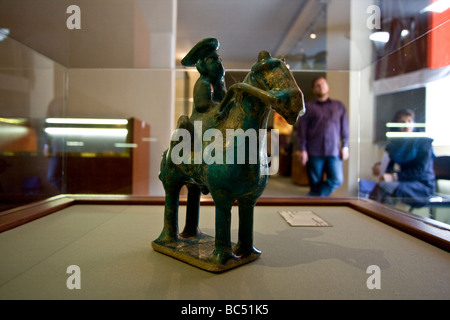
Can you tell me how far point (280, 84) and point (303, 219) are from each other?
1.01 metres

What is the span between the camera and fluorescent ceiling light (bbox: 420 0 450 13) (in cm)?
166

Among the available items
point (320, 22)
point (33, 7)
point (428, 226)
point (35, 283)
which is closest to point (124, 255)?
point (35, 283)

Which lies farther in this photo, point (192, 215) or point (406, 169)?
point (406, 169)

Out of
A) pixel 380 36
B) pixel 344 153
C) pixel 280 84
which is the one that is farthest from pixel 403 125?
pixel 280 84

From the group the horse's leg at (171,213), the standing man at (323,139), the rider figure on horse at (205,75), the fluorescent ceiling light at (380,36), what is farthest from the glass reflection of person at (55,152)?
the fluorescent ceiling light at (380,36)

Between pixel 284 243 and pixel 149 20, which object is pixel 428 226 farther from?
pixel 149 20

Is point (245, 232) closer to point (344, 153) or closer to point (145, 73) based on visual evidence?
point (145, 73)

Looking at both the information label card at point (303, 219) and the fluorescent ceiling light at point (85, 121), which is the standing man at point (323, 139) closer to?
the information label card at point (303, 219)

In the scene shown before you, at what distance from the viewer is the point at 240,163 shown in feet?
3.02

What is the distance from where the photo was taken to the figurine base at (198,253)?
0.98 meters

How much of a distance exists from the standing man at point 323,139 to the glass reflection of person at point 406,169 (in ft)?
1.20

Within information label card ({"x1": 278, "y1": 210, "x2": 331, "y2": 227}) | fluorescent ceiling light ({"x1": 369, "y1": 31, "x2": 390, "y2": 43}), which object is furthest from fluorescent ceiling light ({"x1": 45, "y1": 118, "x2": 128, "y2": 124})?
fluorescent ceiling light ({"x1": 369, "y1": 31, "x2": 390, "y2": 43})

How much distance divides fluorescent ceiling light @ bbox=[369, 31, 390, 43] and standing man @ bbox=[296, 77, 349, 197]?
492 millimetres
